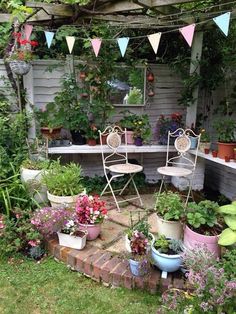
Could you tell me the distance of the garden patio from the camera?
8.18 feet

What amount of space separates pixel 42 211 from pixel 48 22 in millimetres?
2391

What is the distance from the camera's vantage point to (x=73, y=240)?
9.66ft

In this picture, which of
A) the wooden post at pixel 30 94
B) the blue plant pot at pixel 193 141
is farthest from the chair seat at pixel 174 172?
the wooden post at pixel 30 94

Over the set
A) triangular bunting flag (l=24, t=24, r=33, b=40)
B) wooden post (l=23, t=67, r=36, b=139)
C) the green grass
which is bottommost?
the green grass

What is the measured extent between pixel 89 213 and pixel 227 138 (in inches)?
74.8

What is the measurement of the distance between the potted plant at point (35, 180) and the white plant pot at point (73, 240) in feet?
2.22

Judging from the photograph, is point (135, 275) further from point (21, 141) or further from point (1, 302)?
point (21, 141)

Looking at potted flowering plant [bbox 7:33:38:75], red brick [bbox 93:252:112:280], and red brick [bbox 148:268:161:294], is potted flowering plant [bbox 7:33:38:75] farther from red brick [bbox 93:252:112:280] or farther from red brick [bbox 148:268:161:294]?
red brick [bbox 148:268:161:294]

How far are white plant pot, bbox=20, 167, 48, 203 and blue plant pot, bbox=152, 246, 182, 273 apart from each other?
4.96 feet

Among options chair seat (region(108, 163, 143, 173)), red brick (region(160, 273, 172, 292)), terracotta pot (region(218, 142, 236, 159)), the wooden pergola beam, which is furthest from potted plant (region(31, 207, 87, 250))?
the wooden pergola beam

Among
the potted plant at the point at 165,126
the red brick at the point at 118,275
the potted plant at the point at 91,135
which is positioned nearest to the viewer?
the red brick at the point at 118,275

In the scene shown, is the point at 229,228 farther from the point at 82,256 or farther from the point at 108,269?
the point at 82,256

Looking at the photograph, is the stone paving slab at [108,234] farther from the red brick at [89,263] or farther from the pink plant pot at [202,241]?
the pink plant pot at [202,241]

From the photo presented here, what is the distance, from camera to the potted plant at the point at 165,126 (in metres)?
4.64
